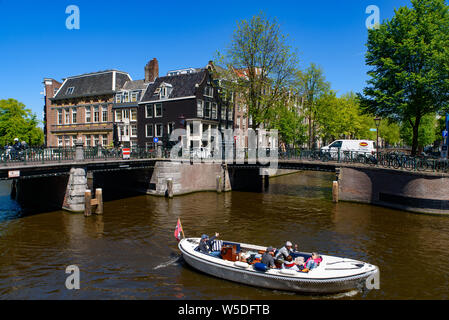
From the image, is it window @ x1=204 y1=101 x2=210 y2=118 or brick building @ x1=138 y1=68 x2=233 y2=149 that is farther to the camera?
window @ x1=204 y1=101 x2=210 y2=118

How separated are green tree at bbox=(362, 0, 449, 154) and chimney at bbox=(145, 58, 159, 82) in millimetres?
33625

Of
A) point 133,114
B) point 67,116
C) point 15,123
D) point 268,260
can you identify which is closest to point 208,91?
point 133,114

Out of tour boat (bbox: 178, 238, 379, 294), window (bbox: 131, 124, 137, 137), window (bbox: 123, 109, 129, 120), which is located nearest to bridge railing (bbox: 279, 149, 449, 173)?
tour boat (bbox: 178, 238, 379, 294)

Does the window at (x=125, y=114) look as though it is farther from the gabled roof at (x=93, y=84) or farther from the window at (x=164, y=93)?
the window at (x=164, y=93)

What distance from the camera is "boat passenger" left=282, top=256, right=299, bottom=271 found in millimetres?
12641

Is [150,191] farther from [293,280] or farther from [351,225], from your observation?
[293,280]

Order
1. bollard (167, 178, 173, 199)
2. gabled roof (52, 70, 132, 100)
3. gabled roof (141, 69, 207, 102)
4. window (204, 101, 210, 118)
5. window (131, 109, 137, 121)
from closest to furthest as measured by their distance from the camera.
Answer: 1. bollard (167, 178, 173, 199)
2. gabled roof (141, 69, 207, 102)
3. window (204, 101, 210, 118)
4. window (131, 109, 137, 121)
5. gabled roof (52, 70, 132, 100)

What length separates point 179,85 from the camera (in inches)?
1864

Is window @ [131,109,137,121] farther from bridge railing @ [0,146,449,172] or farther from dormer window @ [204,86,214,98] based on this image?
bridge railing @ [0,146,449,172]

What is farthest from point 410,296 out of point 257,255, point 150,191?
point 150,191

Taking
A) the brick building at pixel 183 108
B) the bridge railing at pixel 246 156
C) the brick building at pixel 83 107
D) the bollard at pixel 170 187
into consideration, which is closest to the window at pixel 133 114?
the brick building at pixel 183 108

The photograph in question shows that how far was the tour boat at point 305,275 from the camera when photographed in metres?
12.0

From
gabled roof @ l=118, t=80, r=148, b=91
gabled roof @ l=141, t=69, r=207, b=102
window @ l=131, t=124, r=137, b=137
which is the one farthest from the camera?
gabled roof @ l=118, t=80, r=148, b=91
